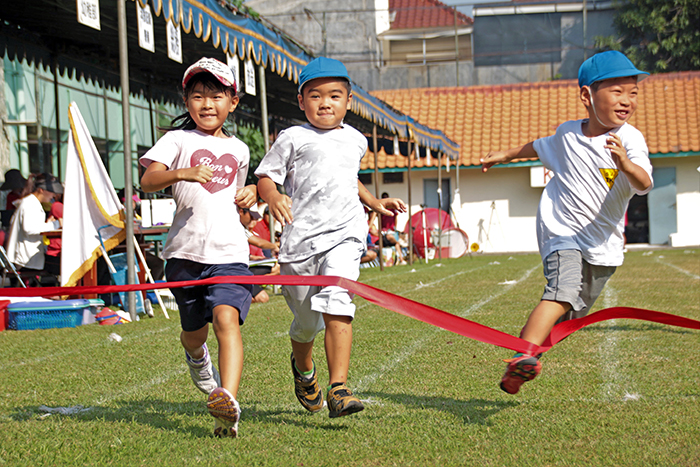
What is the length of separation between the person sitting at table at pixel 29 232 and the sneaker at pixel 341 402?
23.3 ft

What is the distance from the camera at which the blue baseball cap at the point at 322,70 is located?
382 cm

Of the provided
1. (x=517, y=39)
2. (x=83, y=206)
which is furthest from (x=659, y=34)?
(x=83, y=206)

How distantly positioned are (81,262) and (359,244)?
225 inches

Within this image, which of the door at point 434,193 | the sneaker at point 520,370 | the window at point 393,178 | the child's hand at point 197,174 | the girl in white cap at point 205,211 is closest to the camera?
the child's hand at point 197,174

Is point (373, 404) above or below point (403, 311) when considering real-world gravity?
below

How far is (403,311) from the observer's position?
356 centimetres

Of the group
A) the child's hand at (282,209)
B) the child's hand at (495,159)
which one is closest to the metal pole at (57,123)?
the child's hand at (495,159)

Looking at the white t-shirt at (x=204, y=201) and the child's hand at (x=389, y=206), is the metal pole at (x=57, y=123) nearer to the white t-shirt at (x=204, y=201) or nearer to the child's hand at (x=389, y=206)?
the white t-shirt at (x=204, y=201)

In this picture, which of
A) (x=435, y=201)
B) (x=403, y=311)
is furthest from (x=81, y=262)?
(x=435, y=201)

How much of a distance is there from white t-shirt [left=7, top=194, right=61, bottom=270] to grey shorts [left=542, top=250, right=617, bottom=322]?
746 cm

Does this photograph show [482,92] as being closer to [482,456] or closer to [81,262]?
[81,262]

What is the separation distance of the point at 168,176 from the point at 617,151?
2133 mm

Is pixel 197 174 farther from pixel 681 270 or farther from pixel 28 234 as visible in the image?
pixel 681 270

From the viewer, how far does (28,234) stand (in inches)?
381
